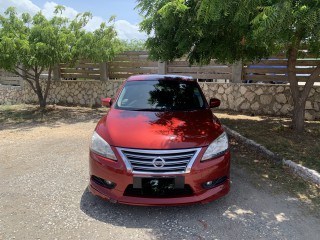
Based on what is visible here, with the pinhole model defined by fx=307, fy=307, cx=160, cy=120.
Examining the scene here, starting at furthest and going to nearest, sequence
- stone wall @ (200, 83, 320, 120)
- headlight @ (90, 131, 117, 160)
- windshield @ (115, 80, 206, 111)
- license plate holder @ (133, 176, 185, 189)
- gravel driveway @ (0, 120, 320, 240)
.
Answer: stone wall @ (200, 83, 320, 120), windshield @ (115, 80, 206, 111), headlight @ (90, 131, 117, 160), license plate holder @ (133, 176, 185, 189), gravel driveway @ (0, 120, 320, 240)

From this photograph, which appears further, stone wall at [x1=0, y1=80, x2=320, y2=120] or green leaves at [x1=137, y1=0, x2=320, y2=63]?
stone wall at [x1=0, y1=80, x2=320, y2=120]

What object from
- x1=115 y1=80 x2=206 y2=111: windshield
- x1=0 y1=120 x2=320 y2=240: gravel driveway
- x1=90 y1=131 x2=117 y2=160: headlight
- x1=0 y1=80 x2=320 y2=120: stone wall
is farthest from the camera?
x1=0 y1=80 x2=320 y2=120: stone wall

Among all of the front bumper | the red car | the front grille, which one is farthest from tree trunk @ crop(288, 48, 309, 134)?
the front grille

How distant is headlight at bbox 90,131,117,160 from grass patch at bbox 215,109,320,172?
3242 millimetres

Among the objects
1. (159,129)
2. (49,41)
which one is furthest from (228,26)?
(49,41)

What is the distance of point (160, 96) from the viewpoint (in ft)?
16.1

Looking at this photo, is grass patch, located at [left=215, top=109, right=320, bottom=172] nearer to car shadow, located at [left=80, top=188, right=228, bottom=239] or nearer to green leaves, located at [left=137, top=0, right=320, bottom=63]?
green leaves, located at [left=137, top=0, right=320, bottom=63]

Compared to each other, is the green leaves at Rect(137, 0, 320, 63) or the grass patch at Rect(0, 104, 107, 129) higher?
the green leaves at Rect(137, 0, 320, 63)

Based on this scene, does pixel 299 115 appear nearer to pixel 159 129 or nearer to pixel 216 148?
pixel 216 148

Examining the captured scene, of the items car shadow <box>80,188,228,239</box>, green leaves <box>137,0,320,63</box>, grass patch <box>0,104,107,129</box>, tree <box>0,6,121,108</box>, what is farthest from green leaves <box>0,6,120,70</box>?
car shadow <box>80,188,228,239</box>

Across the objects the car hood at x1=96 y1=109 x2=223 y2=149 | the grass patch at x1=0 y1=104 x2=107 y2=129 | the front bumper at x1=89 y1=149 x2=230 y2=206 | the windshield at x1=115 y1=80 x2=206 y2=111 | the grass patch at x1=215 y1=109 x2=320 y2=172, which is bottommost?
the grass patch at x1=0 y1=104 x2=107 y2=129

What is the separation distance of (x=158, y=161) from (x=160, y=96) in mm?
1715

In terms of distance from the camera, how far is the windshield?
470 cm

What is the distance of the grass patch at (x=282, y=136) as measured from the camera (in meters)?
5.41
